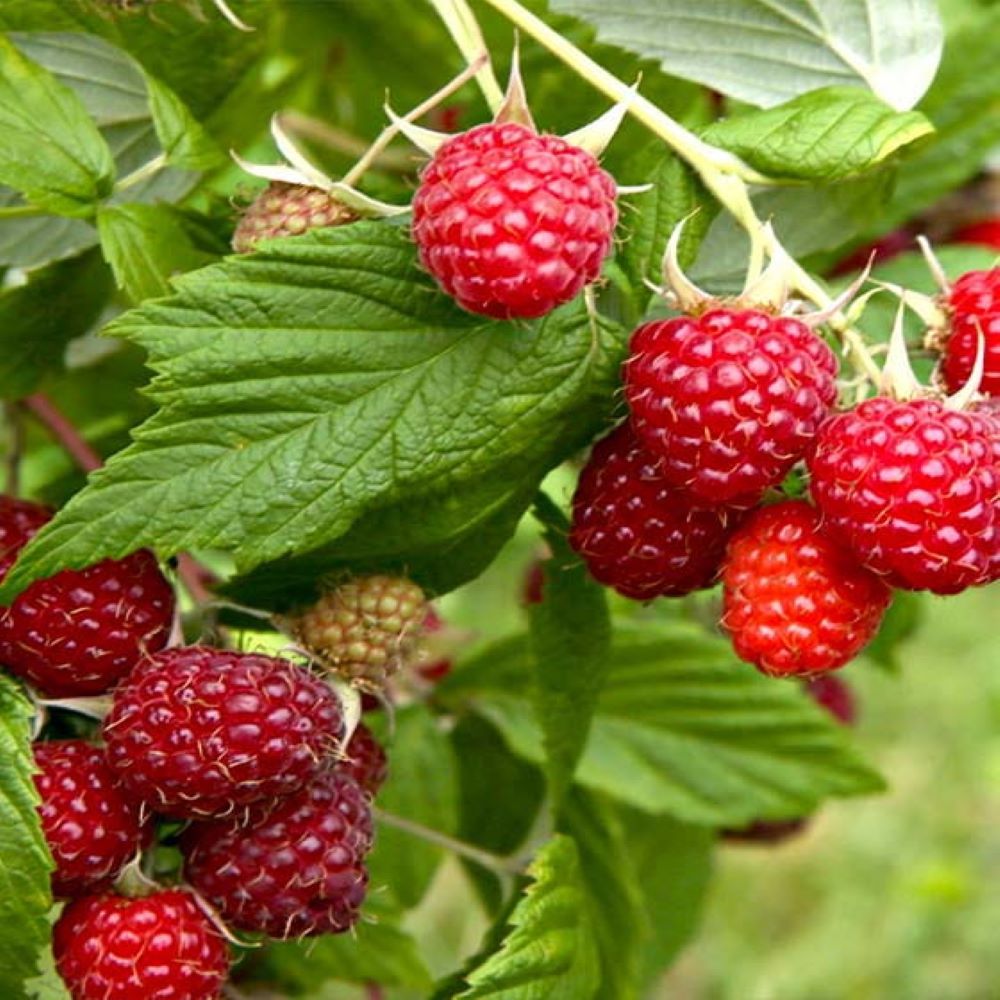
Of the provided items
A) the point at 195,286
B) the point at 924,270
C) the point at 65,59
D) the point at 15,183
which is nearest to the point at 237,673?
the point at 195,286

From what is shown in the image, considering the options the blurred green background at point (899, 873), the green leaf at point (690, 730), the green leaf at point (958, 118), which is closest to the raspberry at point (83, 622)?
the green leaf at point (690, 730)

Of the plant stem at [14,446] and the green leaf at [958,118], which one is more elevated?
the plant stem at [14,446]

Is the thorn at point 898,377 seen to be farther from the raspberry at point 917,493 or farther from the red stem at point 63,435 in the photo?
the red stem at point 63,435

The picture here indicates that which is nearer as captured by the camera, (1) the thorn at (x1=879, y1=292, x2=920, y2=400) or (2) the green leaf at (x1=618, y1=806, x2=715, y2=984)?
(1) the thorn at (x1=879, y1=292, x2=920, y2=400)

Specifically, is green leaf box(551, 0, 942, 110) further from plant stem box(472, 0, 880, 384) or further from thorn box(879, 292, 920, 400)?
thorn box(879, 292, 920, 400)

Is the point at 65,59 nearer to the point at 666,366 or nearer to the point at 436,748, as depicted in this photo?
the point at 666,366

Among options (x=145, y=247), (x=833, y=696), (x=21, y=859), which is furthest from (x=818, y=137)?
(x=833, y=696)

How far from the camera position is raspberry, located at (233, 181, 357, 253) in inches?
40.9

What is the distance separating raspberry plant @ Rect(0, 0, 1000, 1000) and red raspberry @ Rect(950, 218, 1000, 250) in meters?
0.67

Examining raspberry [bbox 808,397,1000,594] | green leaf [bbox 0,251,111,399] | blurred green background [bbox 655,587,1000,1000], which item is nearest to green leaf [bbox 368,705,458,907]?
green leaf [bbox 0,251,111,399]

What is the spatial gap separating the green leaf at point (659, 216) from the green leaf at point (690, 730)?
0.69m

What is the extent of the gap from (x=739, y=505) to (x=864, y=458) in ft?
0.29

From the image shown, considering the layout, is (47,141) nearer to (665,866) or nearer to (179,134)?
(179,134)

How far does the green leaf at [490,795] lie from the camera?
1.74 metres
